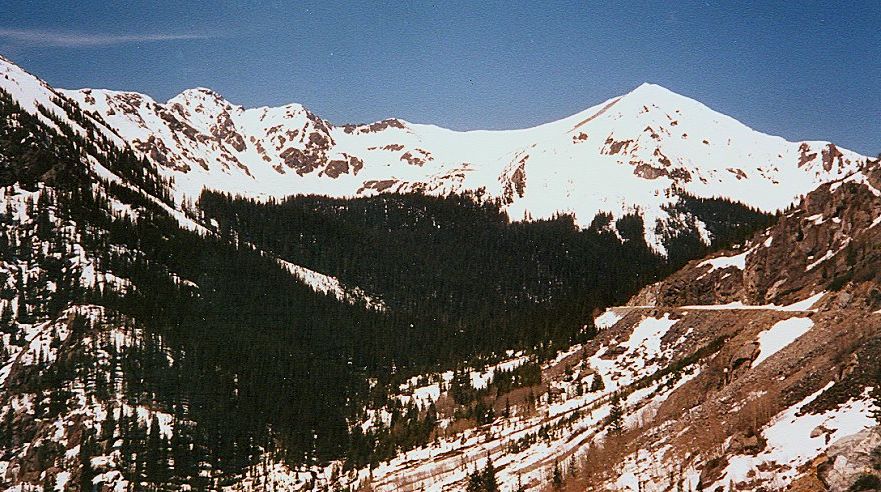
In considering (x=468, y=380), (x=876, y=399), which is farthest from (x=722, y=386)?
(x=468, y=380)

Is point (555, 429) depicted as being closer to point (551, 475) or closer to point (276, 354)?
point (551, 475)

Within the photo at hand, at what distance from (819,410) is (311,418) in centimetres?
11916

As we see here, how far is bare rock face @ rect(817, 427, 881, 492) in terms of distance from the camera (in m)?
39.3

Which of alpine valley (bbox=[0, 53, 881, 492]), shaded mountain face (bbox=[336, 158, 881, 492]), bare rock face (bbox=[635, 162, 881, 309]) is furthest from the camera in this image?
bare rock face (bbox=[635, 162, 881, 309])

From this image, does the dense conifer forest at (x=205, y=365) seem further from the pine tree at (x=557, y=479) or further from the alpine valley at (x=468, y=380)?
the pine tree at (x=557, y=479)

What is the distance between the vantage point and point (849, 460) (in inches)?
1576

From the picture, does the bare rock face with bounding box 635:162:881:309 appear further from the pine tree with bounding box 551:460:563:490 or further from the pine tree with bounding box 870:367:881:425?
the pine tree with bounding box 551:460:563:490

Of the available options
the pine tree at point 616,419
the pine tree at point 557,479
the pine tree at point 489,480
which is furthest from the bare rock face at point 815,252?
the pine tree at point 489,480

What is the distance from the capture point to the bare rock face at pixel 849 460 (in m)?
39.3

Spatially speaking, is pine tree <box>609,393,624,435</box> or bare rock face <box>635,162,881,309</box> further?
bare rock face <box>635,162,881,309</box>

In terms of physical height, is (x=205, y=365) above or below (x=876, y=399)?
above

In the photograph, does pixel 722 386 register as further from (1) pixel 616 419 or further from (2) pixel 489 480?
(2) pixel 489 480

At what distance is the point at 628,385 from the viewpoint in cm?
10544

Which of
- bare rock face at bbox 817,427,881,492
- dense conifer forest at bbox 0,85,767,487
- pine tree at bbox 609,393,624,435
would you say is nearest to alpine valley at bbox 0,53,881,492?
bare rock face at bbox 817,427,881,492
